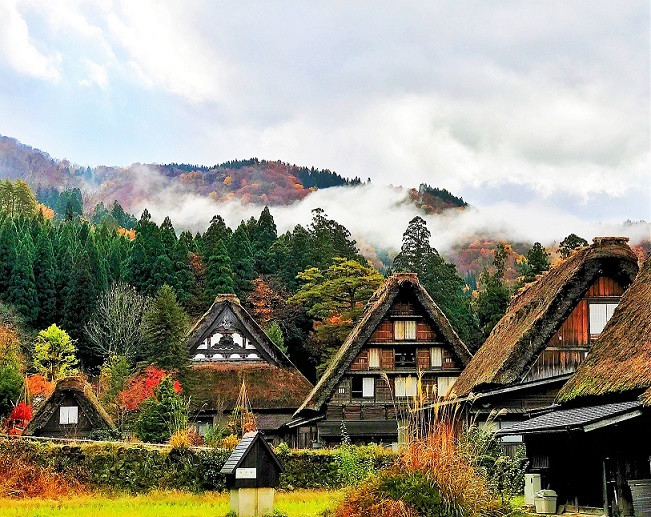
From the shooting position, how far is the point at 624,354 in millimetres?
17125

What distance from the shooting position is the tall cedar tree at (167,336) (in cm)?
4147

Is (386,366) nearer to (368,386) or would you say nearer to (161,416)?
(368,386)

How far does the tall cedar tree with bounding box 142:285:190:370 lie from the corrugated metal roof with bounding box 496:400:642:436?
2543cm

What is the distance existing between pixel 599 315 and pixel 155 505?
12729 millimetres

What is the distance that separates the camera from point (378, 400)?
3434 centimetres

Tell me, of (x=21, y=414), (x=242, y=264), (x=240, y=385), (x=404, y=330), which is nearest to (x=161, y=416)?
(x=404, y=330)

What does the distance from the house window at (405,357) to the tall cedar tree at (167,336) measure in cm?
1170

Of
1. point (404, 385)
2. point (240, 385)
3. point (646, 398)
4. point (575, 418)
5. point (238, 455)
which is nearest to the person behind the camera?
point (646, 398)

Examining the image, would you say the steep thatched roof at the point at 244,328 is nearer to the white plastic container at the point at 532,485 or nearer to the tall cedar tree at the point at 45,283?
the tall cedar tree at the point at 45,283

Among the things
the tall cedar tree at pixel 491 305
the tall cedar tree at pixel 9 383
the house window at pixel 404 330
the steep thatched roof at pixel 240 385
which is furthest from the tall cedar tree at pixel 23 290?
the house window at pixel 404 330

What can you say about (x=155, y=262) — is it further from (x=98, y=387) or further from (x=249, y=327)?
(x=249, y=327)

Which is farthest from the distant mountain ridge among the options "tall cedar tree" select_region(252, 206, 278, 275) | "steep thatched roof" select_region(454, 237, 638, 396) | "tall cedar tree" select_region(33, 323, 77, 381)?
"steep thatched roof" select_region(454, 237, 638, 396)

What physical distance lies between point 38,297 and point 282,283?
1689cm

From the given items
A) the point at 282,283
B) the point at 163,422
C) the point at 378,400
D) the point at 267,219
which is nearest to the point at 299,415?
the point at 378,400
